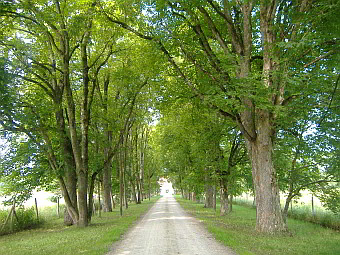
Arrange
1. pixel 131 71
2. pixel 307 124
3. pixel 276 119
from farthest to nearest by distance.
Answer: pixel 131 71, pixel 307 124, pixel 276 119

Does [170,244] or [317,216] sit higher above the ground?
[170,244]

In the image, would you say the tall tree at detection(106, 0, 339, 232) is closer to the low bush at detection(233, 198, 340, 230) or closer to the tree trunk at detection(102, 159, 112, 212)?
the low bush at detection(233, 198, 340, 230)

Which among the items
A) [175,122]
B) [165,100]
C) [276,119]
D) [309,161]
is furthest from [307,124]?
[175,122]

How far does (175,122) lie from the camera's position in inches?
1126

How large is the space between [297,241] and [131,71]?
12.6 m

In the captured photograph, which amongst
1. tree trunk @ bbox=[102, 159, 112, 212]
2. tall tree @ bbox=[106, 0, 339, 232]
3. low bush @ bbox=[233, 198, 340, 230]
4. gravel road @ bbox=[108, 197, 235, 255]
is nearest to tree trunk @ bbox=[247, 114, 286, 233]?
tall tree @ bbox=[106, 0, 339, 232]

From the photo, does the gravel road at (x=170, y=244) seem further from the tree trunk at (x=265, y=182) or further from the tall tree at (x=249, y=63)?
the tall tree at (x=249, y=63)

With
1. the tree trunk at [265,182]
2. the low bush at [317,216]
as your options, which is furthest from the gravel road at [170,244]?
the low bush at [317,216]

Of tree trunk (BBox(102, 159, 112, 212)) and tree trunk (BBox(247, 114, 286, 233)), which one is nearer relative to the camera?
tree trunk (BBox(247, 114, 286, 233))

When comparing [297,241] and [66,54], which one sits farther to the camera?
[66,54]

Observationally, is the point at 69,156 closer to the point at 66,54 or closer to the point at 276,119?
the point at 66,54

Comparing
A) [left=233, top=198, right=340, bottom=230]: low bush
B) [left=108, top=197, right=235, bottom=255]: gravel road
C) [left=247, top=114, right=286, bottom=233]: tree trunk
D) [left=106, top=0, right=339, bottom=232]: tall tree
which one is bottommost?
[left=233, top=198, right=340, bottom=230]: low bush

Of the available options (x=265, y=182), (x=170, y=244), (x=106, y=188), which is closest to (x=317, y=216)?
(x=265, y=182)

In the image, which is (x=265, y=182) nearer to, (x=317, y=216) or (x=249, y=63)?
(x=249, y=63)
